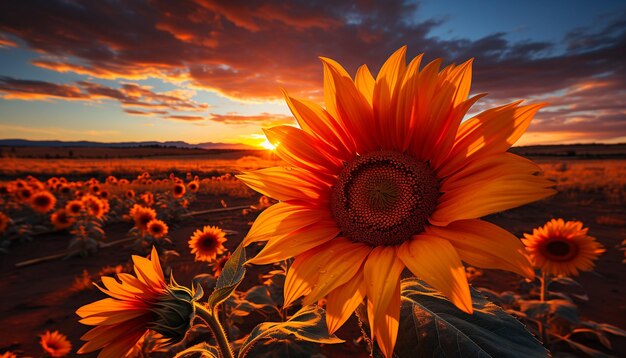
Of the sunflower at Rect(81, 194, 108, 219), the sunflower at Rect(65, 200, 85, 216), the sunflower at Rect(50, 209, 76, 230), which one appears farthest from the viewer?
the sunflower at Rect(65, 200, 85, 216)

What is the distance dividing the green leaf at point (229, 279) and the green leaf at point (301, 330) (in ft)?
0.63

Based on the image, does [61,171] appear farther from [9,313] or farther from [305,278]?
[305,278]

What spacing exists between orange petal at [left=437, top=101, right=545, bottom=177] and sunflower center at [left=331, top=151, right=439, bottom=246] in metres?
0.15

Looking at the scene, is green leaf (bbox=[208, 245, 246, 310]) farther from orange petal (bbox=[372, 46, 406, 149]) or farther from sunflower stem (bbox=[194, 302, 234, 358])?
orange petal (bbox=[372, 46, 406, 149])

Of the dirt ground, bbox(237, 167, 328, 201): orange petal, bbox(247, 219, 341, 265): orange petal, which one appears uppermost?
bbox(237, 167, 328, 201): orange petal

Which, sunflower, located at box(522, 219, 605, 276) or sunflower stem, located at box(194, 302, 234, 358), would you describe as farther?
sunflower, located at box(522, 219, 605, 276)

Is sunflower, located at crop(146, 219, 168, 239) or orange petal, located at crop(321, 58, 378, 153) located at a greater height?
orange petal, located at crop(321, 58, 378, 153)

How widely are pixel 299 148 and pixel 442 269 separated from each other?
25.6 inches

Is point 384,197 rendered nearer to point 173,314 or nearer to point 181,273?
point 173,314

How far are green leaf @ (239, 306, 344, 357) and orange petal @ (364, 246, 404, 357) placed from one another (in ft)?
0.68

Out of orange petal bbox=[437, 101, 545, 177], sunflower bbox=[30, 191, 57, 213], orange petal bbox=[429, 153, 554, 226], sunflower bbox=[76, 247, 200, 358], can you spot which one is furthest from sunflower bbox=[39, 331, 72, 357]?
sunflower bbox=[30, 191, 57, 213]

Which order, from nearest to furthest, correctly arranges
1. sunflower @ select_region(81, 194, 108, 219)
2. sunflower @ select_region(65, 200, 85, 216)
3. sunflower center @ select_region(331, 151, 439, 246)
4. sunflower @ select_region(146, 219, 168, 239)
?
Answer: sunflower center @ select_region(331, 151, 439, 246)
sunflower @ select_region(146, 219, 168, 239)
sunflower @ select_region(81, 194, 108, 219)
sunflower @ select_region(65, 200, 85, 216)

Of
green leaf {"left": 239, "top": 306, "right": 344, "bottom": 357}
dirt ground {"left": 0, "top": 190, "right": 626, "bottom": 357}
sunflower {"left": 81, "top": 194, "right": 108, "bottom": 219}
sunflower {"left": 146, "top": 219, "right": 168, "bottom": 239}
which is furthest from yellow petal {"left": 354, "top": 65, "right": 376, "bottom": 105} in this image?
sunflower {"left": 81, "top": 194, "right": 108, "bottom": 219}

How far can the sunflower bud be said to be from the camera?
104cm
